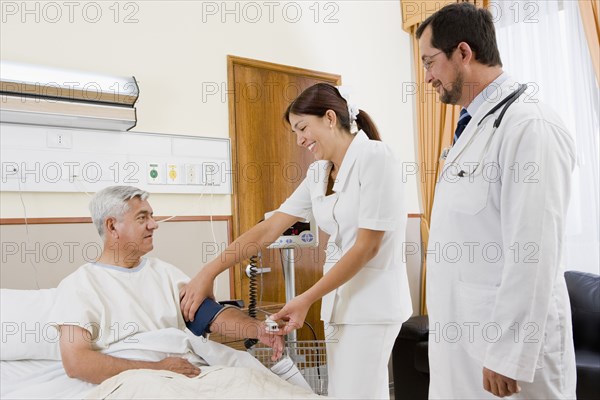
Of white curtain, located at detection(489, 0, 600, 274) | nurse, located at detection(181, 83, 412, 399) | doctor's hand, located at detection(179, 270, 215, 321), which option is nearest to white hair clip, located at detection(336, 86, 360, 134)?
nurse, located at detection(181, 83, 412, 399)

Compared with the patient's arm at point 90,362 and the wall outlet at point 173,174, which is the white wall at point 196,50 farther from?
the patient's arm at point 90,362

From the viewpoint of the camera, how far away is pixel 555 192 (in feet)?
4.48

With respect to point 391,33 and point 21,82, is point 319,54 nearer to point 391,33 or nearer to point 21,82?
point 391,33

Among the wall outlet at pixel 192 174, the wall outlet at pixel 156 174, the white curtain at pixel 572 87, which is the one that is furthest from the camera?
the white curtain at pixel 572 87

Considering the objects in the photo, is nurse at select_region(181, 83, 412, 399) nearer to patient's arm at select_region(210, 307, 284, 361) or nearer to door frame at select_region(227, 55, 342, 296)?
patient's arm at select_region(210, 307, 284, 361)

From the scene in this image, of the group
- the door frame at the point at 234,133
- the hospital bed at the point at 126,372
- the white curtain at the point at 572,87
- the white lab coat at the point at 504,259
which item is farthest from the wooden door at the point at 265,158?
the white lab coat at the point at 504,259

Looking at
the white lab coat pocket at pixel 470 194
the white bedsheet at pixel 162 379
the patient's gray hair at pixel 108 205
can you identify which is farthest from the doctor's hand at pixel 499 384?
the patient's gray hair at pixel 108 205

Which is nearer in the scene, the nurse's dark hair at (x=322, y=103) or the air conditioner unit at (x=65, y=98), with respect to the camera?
the nurse's dark hair at (x=322, y=103)

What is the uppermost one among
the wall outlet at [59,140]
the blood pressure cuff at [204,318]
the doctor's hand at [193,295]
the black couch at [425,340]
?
the wall outlet at [59,140]

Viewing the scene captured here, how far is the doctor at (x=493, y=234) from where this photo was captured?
1356 mm

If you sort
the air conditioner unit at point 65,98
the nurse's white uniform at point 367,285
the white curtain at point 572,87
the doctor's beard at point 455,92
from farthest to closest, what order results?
the white curtain at point 572,87, the air conditioner unit at point 65,98, the nurse's white uniform at point 367,285, the doctor's beard at point 455,92

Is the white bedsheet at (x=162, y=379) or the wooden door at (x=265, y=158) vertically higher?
the wooden door at (x=265, y=158)

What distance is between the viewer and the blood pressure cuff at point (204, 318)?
2.13 m

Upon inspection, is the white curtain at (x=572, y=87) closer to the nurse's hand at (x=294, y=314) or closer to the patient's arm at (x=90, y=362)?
the nurse's hand at (x=294, y=314)
